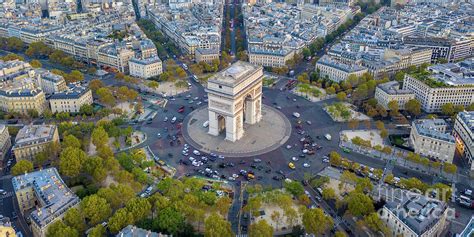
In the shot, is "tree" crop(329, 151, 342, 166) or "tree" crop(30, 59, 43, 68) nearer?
"tree" crop(329, 151, 342, 166)

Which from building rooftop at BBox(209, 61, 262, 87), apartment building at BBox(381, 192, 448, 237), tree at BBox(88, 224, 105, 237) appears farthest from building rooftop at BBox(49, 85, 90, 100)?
apartment building at BBox(381, 192, 448, 237)

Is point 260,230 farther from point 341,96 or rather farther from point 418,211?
point 341,96

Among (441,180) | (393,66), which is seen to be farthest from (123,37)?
(441,180)

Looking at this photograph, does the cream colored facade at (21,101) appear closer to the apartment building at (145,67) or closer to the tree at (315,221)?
the apartment building at (145,67)

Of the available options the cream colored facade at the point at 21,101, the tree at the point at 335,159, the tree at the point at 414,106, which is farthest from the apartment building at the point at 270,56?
the cream colored facade at the point at 21,101

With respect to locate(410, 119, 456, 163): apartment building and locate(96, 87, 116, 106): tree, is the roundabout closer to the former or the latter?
locate(96, 87, 116, 106): tree

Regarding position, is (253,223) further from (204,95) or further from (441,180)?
(204,95)

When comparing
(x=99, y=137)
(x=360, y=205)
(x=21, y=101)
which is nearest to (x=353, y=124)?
(x=360, y=205)
